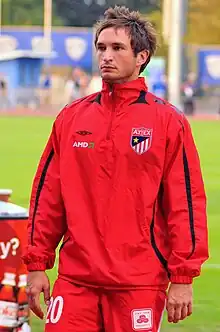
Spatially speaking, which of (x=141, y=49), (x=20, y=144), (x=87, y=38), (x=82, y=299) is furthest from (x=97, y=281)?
(x=87, y=38)

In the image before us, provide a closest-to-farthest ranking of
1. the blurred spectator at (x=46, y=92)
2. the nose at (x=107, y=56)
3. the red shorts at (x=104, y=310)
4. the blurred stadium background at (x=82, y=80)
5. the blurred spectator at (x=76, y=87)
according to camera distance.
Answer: the red shorts at (x=104, y=310), the nose at (x=107, y=56), the blurred stadium background at (x=82, y=80), the blurred spectator at (x=76, y=87), the blurred spectator at (x=46, y=92)

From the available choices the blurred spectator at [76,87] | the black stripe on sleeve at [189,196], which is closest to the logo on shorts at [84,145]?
the black stripe on sleeve at [189,196]

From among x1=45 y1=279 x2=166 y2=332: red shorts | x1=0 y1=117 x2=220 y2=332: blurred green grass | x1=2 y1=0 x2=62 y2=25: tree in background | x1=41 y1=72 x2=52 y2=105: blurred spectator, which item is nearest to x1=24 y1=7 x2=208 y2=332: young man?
x1=45 y1=279 x2=166 y2=332: red shorts

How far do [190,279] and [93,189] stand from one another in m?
0.56

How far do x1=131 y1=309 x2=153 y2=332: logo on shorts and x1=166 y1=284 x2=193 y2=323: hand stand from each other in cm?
9

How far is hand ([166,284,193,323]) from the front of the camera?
5.18 m

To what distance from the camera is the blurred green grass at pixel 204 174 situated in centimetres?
930

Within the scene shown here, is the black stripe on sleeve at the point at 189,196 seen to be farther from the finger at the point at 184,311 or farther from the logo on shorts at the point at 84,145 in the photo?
the logo on shorts at the point at 84,145

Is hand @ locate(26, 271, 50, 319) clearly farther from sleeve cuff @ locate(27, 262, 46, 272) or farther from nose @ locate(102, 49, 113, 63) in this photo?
nose @ locate(102, 49, 113, 63)

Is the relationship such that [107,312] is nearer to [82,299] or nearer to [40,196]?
[82,299]

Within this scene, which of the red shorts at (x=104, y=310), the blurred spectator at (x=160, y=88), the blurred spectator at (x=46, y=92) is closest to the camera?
the red shorts at (x=104, y=310)

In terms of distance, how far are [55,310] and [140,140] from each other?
0.81m

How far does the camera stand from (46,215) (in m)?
5.37

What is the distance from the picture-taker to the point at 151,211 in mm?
5223
